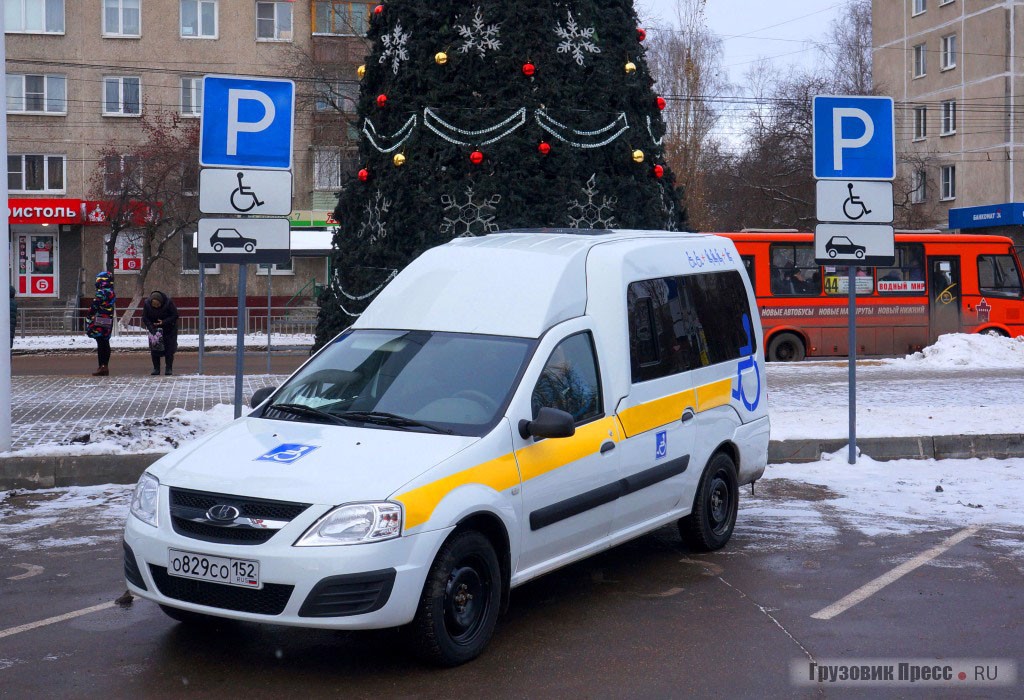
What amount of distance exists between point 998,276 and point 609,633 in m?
22.6

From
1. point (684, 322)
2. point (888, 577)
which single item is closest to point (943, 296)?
point (684, 322)

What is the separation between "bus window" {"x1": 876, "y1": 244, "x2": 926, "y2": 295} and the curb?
13.6 meters

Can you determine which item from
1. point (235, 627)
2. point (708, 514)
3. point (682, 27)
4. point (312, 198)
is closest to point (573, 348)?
point (708, 514)

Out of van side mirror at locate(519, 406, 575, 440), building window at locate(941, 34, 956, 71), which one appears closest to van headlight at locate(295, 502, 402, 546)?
van side mirror at locate(519, 406, 575, 440)

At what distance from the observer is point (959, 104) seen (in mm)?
47000

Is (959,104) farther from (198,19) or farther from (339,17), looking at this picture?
(198,19)

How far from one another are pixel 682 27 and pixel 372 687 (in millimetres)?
38315

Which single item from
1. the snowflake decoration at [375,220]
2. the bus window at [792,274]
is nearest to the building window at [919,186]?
the bus window at [792,274]

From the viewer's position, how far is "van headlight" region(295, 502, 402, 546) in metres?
4.87

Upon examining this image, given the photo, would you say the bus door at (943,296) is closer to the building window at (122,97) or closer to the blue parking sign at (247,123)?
the blue parking sign at (247,123)

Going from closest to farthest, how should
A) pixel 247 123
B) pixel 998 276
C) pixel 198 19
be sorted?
1. pixel 247 123
2. pixel 998 276
3. pixel 198 19

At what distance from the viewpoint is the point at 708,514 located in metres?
7.50

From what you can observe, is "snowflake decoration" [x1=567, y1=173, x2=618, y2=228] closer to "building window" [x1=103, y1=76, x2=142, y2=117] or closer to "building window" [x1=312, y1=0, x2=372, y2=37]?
"building window" [x1=312, y1=0, x2=372, y2=37]

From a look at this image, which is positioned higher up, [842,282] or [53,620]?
[842,282]
